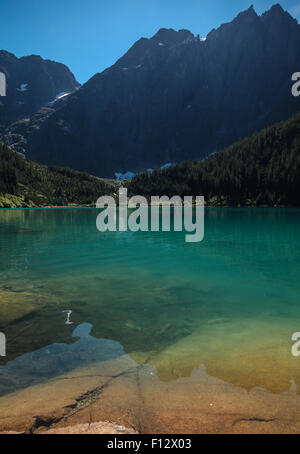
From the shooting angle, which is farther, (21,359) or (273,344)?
(273,344)

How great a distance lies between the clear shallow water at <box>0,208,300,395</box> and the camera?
830cm

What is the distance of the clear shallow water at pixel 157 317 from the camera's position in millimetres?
8305

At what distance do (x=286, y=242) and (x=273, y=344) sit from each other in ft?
108

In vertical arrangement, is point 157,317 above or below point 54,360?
below

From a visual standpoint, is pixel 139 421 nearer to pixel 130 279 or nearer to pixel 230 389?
pixel 230 389

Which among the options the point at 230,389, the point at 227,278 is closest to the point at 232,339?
the point at 230,389

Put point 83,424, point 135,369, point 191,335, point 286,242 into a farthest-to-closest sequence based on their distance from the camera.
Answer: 1. point 286,242
2. point 191,335
3. point 135,369
4. point 83,424

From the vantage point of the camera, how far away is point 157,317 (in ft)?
41.0

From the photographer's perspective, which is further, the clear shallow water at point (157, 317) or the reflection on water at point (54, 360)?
the clear shallow water at point (157, 317)

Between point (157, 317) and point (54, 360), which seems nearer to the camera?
point (54, 360)

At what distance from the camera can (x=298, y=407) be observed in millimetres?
6250

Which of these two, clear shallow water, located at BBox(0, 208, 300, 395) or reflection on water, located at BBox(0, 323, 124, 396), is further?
clear shallow water, located at BBox(0, 208, 300, 395)

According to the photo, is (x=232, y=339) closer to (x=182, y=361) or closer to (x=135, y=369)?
(x=182, y=361)

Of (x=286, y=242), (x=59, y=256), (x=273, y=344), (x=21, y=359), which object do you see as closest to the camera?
(x=21, y=359)
